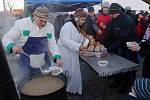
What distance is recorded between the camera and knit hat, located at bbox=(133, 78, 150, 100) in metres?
2.55

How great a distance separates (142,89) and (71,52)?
214 centimetres

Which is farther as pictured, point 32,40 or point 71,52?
point 71,52

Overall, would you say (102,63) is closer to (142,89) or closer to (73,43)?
(73,43)

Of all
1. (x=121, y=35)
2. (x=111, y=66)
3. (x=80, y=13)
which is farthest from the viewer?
(x=121, y=35)

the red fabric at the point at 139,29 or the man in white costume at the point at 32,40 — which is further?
the red fabric at the point at 139,29

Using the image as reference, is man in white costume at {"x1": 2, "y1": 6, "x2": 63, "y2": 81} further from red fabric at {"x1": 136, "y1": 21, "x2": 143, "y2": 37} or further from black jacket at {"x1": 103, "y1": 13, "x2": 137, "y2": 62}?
red fabric at {"x1": 136, "y1": 21, "x2": 143, "y2": 37}

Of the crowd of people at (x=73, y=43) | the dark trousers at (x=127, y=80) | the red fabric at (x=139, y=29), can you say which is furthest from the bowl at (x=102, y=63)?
the red fabric at (x=139, y=29)

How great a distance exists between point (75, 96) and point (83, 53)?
0.92 meters

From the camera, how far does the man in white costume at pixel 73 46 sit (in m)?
4.30

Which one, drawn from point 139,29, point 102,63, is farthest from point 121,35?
point 139,29

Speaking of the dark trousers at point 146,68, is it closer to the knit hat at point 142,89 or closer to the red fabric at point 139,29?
the knit hat at point 142,89

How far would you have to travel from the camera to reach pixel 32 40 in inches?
136

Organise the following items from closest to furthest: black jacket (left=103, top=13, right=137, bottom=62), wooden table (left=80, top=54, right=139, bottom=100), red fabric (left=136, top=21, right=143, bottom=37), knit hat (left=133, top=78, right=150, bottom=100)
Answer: knit hat (left=133, top=78, right=150, bottom=100) < wooden table (left=80, top=54, right=139, bottom=100) < black jacket (left=103, top=13, right=137, bottom=62) < red fabric (left=136, top=21, right=143, bottom=37)

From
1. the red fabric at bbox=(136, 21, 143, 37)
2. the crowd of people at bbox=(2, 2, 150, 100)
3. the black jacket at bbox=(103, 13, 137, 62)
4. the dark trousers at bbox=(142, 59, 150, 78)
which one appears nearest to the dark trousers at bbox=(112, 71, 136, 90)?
the crowd of people at bbox=(2, 2, 150, 100)
